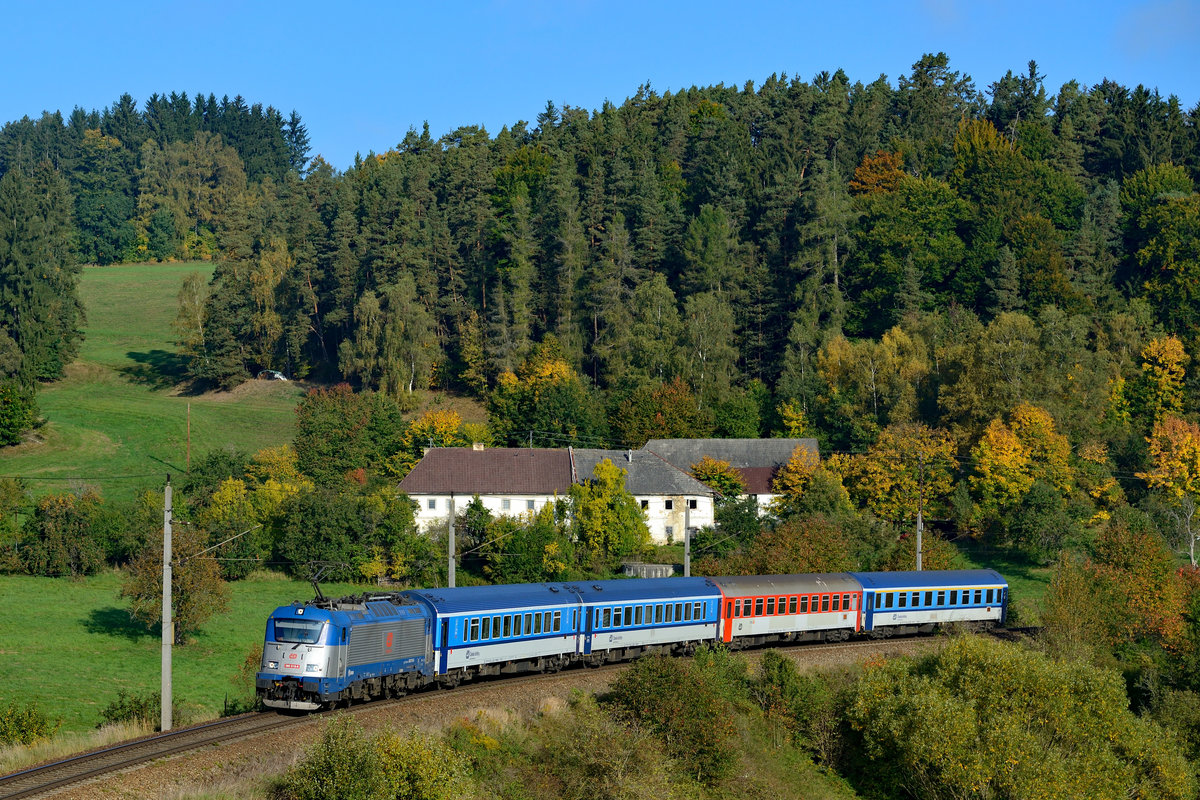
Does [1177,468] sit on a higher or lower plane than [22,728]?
A: higher

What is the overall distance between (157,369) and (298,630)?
113 meters

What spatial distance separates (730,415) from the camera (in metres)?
102

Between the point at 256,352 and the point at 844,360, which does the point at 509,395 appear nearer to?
the point at 844,360

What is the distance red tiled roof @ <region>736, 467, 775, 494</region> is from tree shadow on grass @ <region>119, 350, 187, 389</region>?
70343mm

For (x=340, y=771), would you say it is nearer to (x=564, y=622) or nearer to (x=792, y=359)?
(x=564, y=622)

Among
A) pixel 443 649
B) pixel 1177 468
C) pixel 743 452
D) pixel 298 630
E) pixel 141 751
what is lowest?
pixel 141 751

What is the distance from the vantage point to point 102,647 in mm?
57156

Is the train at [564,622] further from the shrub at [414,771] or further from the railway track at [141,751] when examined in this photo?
the shrub at [414,771]

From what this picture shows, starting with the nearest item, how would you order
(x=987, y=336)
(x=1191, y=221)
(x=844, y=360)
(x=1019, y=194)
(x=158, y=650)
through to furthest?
1. (x=158, y=650)
2. (x=987, y=336)
3. (x=844, y=360)
4. (x=1191, y=221)
5. (x=1019, y=194)

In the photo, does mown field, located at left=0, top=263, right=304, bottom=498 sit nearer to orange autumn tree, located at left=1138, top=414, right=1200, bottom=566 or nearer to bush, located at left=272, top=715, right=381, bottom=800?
bush, located at left=272, top=715, right=381, bottom=800

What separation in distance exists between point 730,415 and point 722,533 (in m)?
23.7

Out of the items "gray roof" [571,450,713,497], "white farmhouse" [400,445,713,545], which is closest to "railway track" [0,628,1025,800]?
"white farmhouse" [400,445,713,545]

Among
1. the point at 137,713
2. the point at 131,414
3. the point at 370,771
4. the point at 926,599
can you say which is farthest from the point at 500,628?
the point at 131,414

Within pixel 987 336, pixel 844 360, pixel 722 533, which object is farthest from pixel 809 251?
pixel 722 533
